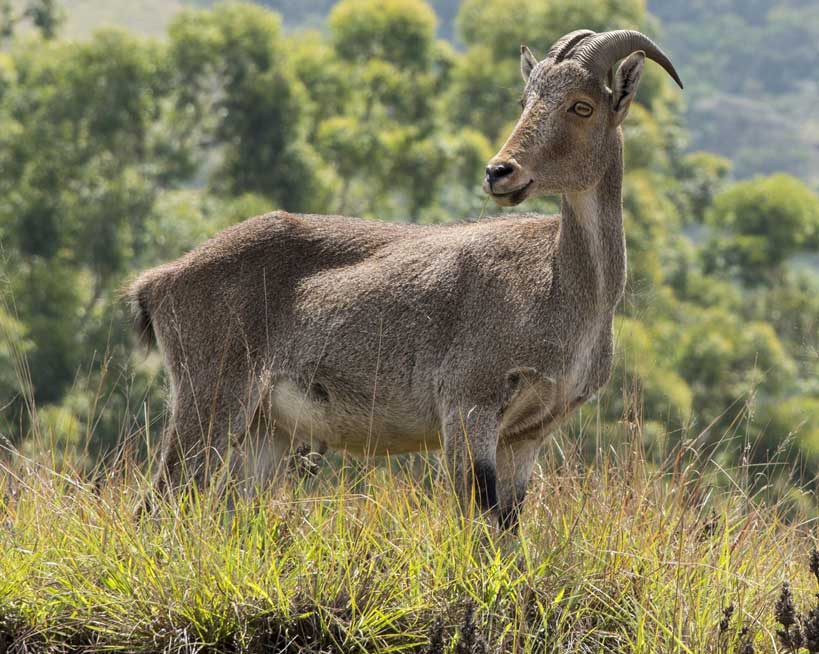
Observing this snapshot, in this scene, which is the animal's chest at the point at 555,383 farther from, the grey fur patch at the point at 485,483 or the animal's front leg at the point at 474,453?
the grey fur patch at the point at 485,483

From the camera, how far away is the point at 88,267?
33469 millimetres

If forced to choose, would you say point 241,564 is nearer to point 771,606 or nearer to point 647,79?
point 771,606

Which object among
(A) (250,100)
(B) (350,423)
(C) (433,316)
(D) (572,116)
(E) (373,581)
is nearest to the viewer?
(E) (373,581)

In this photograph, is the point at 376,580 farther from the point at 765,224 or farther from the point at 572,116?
the point at 765,224

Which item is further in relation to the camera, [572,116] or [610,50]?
[610,50]

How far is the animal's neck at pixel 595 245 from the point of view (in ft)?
22.9

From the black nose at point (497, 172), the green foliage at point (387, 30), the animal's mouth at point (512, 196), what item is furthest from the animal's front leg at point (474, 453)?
the green foliage at point (387, 30)

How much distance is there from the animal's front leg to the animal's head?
1.09 m

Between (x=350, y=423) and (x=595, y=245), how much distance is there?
1604 millimetres

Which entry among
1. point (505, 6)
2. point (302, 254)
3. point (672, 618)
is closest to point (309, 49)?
point (505, 6)

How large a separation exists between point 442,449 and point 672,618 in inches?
67.5

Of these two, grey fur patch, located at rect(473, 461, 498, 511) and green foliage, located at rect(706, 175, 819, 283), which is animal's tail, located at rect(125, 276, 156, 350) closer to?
grey fur patch, located at rect(473, 461, 498, 511)

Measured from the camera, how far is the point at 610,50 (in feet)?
22.8

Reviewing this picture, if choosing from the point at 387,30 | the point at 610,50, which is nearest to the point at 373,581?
the point at 610,50
